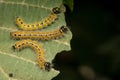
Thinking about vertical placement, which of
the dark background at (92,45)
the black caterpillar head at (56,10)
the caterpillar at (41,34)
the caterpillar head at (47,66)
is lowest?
the dark background at (92,45)

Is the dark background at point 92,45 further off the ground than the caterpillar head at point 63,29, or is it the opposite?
the caterpillar head at point 63,29

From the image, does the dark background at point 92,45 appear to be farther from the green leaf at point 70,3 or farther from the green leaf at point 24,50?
the green leaf at point 70,3

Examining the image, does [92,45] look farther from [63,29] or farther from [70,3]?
[70,3]

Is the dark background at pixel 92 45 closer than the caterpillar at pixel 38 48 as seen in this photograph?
No

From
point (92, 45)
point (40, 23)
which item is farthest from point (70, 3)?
point (92, 45)

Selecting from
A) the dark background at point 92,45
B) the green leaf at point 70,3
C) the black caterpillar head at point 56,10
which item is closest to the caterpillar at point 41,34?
the black caterpillar head at point 56,10

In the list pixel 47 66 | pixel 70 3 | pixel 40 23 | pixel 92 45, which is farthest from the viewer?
pixel 92 45

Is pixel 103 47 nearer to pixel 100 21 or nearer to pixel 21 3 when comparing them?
pixel 100 21
